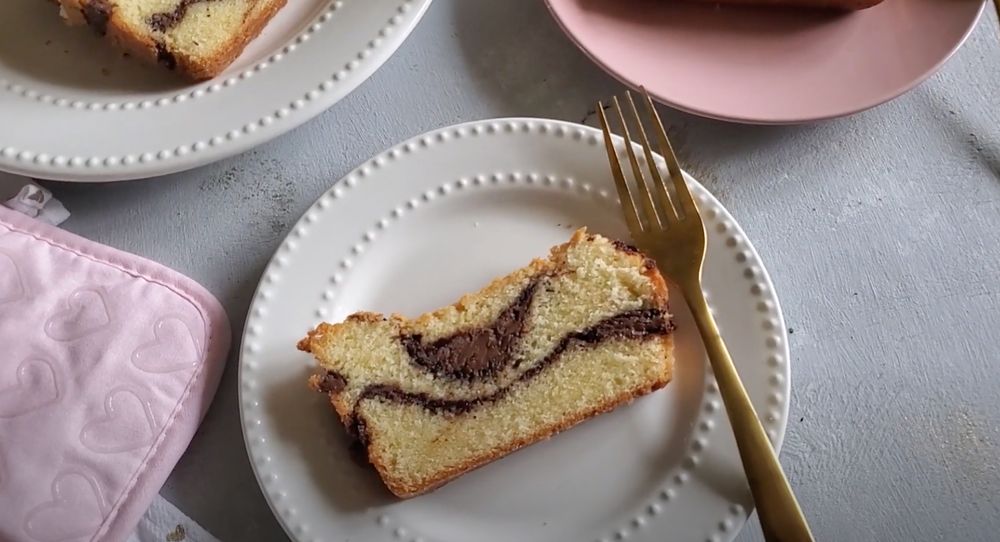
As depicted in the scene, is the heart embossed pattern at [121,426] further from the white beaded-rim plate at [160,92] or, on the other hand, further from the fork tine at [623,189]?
the fork tine at [623,189]

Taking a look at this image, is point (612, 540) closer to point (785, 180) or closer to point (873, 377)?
point (873, 377)

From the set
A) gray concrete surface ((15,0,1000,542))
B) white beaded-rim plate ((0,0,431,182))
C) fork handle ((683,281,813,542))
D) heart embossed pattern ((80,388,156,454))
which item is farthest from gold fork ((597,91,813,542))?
heart embossed pattern ((80,388,156,454))

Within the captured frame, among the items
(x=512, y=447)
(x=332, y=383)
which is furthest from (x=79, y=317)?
(x=512, y=447)

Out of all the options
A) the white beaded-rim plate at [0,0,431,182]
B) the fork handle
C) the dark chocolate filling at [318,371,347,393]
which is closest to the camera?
the fork handle

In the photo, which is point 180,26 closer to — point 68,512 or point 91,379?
point 91,379

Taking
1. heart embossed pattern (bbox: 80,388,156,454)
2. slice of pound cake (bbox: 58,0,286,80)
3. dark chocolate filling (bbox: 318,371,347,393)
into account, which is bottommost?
heart embossed pattern (bbox: 80,388,156,454)

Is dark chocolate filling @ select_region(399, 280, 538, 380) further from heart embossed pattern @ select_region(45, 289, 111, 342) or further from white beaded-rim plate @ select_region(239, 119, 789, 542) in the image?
heart embossed pattern @ select_region(45, 289, 111, 342)

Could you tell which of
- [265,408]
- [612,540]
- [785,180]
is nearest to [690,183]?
[785,180]
